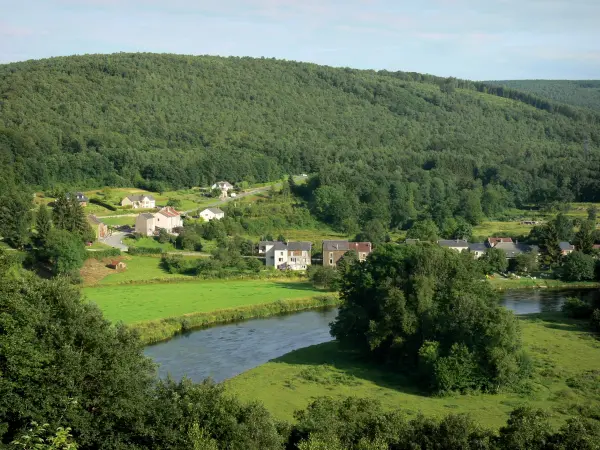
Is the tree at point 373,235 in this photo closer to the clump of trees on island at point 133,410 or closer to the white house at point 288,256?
the white house at point 288,256

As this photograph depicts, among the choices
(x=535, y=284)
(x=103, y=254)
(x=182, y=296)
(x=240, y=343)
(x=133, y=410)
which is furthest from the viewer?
(x=535, y=284)

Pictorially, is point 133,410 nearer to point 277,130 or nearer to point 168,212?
point 168,212

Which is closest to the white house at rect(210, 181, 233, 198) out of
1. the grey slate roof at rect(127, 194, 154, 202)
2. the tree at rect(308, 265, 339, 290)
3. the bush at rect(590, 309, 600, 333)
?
the grey slate roof at rect(127, 194, 154, 202)

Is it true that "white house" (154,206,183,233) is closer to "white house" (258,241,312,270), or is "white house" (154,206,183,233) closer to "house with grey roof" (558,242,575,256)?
"white house" (258,241,312,270)

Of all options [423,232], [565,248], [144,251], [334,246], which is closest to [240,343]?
[144,251]

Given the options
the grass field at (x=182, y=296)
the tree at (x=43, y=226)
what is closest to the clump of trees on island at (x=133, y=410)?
the grass field at (x=182, y=296)

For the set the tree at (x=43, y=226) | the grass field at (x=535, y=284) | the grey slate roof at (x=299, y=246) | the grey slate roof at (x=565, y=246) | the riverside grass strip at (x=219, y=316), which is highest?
the tree at (x=43, y=226)
